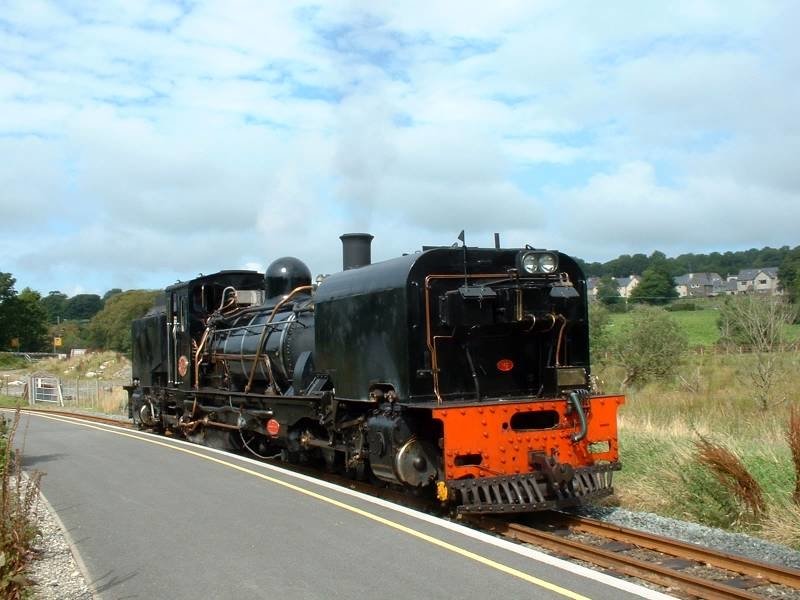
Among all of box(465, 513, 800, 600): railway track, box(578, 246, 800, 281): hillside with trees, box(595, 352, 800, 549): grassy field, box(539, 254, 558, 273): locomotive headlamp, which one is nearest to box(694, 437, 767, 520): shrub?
box(595, 352, 800, 549): grassy field

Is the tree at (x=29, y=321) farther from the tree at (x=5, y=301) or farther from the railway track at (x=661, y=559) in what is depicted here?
the railway track at (x=661, y=559)

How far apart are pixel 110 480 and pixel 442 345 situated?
5166 mm

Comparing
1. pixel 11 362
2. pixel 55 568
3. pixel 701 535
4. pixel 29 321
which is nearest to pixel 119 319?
pixel 11 362

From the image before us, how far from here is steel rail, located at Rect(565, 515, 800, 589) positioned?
595 centimetres

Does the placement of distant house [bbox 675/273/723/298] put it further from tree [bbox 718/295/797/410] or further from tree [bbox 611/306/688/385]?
tree [bbox 718/295/797/410]

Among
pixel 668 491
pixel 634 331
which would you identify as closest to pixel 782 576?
pixel 668 491

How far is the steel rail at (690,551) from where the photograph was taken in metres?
5.95

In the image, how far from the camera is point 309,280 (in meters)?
14.4

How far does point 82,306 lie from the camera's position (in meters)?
160

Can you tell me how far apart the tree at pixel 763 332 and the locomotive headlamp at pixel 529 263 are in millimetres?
13571

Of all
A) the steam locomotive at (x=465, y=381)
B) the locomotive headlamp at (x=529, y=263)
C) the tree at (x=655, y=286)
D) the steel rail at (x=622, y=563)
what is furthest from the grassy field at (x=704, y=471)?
the tree at (x=655, y=286)

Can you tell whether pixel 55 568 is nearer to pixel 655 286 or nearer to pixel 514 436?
pixel 514 436

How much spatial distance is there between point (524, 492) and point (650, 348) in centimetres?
1947

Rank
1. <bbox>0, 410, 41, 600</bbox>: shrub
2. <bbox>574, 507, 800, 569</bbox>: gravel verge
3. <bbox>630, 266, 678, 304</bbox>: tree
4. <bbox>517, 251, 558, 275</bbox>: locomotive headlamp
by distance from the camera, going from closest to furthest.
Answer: <bbox>0, 410, 41, 600</bbox>: shrub, <bbox>574, 507, 800, 569</bbox>: gravel verge, <bbox>517, 251, 558, 275</bbox>: locomotive headlamp, <bbox>630, 266, 678, 304</bbox>: tree
